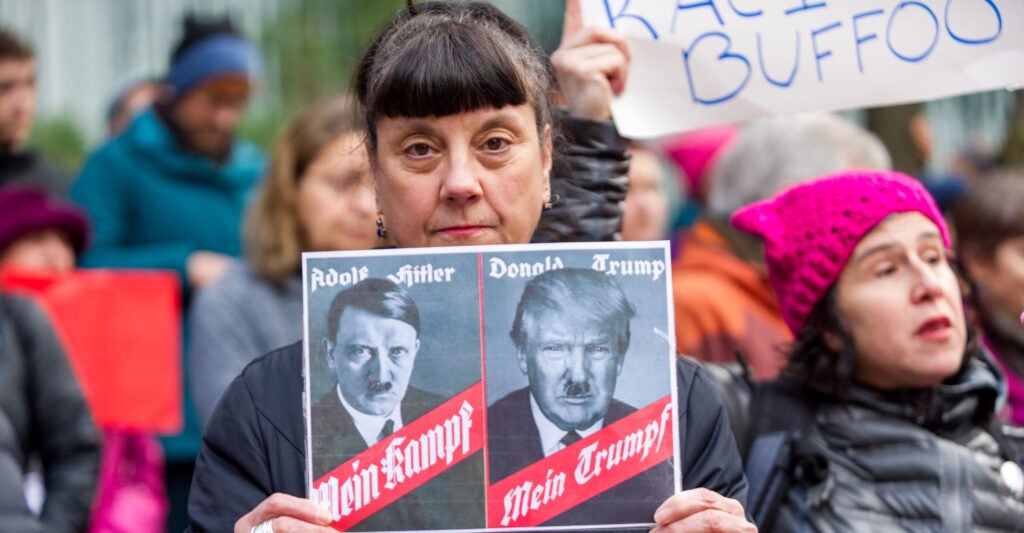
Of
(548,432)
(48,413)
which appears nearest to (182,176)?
(48,413)

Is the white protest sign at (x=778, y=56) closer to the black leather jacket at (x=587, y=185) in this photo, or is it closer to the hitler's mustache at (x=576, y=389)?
the black leather jacket at (x=587, y=185)

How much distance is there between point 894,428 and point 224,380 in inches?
90.4

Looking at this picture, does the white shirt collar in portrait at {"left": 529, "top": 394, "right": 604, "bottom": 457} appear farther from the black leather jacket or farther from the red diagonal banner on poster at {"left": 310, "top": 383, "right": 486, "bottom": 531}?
the black leather jacket

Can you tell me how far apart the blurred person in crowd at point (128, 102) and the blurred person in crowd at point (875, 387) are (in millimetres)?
4382

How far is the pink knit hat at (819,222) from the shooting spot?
10.2ft

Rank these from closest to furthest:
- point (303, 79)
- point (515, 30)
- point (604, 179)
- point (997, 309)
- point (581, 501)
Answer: point (581, 501)
point (515, 30)
point (604, 179)
point (997, 309)
point (303, 79)

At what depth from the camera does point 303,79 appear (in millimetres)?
11352

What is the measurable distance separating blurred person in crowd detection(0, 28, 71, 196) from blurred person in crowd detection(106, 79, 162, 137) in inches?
43.2

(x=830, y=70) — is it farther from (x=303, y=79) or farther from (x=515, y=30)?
(x=303, y=79)

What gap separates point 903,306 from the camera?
3043 mm

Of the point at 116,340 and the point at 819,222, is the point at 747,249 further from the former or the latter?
the point at 116,340

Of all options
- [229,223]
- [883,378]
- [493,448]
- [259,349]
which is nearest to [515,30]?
[493,448]

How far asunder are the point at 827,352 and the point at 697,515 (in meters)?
1.18

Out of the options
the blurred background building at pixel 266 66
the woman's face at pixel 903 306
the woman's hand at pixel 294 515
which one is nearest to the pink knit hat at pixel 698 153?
the blurred background building at pixel 266 66
